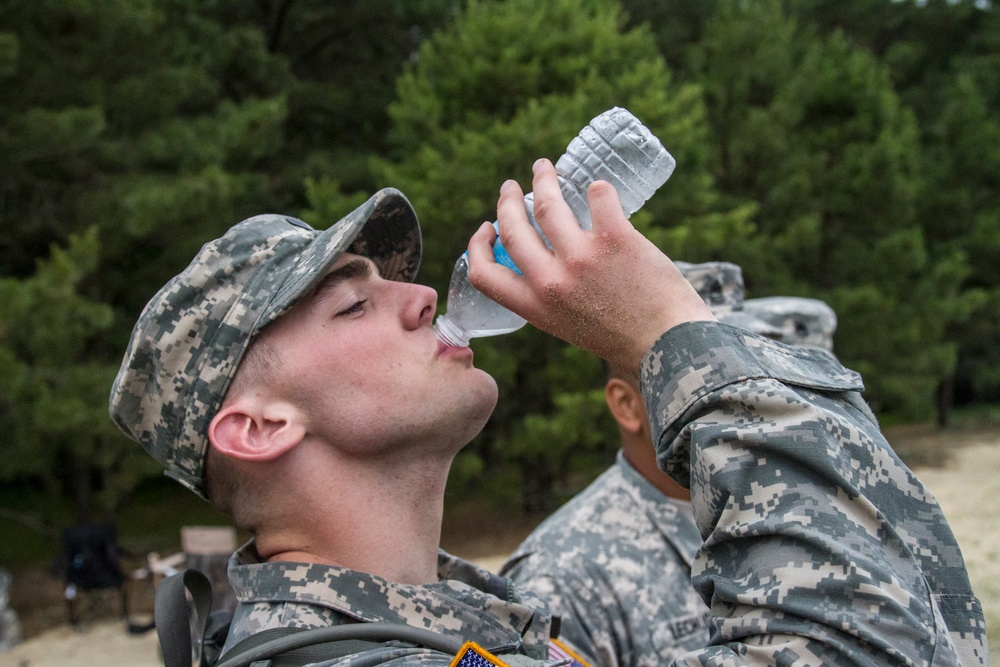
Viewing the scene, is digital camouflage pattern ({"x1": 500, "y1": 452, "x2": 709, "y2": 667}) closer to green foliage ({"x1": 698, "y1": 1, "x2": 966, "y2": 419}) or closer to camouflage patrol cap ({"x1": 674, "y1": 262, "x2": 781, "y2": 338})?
camouflage patrol cap ({"x1": 674, "y1": 262, "x2": 781, "y2": 338})

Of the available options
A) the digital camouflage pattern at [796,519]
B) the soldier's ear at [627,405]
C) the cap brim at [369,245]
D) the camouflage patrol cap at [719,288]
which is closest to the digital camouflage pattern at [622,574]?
the soldier's ear at [627,405]

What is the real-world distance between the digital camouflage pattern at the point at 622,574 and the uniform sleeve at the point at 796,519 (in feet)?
4.43

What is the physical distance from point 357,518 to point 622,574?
49.1 inches

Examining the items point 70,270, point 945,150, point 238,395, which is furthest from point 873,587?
point 945,150

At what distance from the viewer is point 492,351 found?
11.6 metres

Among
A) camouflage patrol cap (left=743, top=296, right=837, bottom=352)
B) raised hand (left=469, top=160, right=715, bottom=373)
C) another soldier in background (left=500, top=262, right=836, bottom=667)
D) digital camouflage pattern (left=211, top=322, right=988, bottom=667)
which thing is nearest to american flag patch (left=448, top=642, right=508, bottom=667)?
digital camouflage pattern (left=211, top=322, right=988, bottom=667)

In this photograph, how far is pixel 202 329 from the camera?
180 cm

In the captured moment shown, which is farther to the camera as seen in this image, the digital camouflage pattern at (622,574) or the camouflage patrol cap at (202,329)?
the digital camouflage pattern at (622,574)

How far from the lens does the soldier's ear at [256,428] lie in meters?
1.75

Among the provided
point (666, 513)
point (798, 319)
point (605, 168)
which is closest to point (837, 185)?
point (798, 319)

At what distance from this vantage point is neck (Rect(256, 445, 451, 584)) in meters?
1.79

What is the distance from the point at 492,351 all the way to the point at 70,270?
4.84 m

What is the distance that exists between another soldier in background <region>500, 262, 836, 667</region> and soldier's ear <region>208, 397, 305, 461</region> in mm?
1100

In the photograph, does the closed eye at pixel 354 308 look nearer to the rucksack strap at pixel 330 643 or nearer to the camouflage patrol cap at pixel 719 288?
the rucksack strap at pixel 330 643
